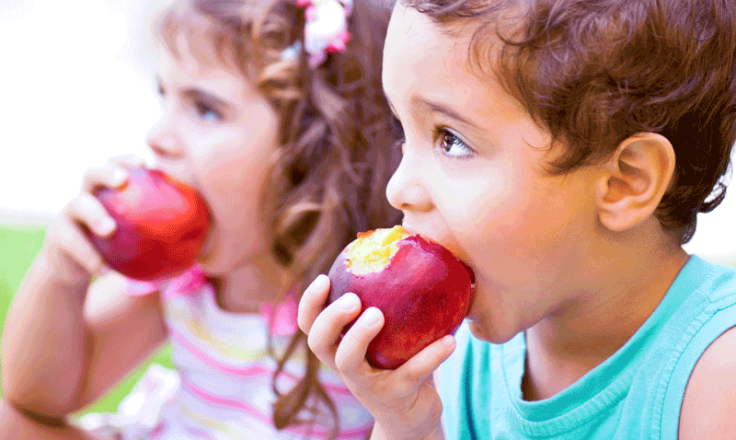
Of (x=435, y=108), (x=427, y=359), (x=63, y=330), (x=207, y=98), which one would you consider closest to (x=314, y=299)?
(x=427, y=359)

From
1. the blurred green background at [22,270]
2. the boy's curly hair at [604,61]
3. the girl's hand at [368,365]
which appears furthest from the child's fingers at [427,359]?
the blurred green background at [22,270]

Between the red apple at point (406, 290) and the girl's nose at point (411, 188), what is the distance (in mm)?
42

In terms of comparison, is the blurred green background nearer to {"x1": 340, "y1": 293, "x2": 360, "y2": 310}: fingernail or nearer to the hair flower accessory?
the hair flower accessory

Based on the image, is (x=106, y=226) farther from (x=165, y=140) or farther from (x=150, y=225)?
(x=165, y=140)

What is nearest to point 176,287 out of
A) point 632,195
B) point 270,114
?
point 270,114

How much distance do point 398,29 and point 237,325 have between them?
0.84 m

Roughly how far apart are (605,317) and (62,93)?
307 centimetres

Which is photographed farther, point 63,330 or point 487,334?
point 63,330

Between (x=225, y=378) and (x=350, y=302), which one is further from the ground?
(x=350, y=302)

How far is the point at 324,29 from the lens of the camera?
1255 mm

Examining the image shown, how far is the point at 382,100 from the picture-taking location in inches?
50.9

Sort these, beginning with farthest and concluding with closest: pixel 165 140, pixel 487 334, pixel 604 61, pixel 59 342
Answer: pixel 59 342 → pixel 165 140 → pixel 487 334 → pixel 604 61

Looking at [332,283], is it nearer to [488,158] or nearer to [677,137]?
[488,158]

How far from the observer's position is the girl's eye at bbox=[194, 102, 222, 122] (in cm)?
127
